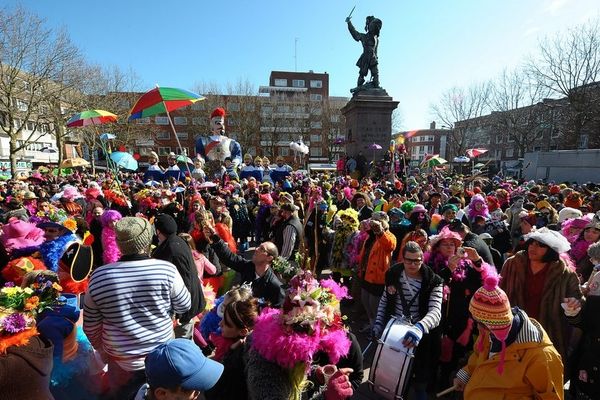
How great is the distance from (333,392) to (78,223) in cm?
434

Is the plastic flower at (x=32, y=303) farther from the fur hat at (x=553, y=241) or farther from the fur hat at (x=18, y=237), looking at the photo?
the fur hat at (x=553, y=241)

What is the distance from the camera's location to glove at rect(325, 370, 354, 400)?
2006 millimetres

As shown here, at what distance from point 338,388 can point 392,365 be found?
3.45 ft

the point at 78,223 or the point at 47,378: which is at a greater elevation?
the point at 78,223

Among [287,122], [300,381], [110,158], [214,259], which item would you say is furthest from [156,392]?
[287,122]

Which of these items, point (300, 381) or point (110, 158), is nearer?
point (300, 381)

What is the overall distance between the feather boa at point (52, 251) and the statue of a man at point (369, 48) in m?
19.8

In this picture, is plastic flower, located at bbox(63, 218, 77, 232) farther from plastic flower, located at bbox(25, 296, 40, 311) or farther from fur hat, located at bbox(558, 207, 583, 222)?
fur hat, located at bbox(558, 207, 583, 222)

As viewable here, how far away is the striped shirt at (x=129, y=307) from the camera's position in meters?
2.39

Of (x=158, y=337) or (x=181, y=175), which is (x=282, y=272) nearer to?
(x=158, y=337)

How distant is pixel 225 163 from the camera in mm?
13867

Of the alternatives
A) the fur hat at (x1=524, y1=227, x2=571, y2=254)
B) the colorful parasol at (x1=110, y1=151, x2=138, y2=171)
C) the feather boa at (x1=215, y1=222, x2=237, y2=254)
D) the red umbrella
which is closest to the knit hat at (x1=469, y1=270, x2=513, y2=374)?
the fur hat at (x1=524, y1=227, x2=571, y2=254)

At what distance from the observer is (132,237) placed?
250cm

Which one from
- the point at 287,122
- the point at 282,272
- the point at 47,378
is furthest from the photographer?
the point at 287,122
